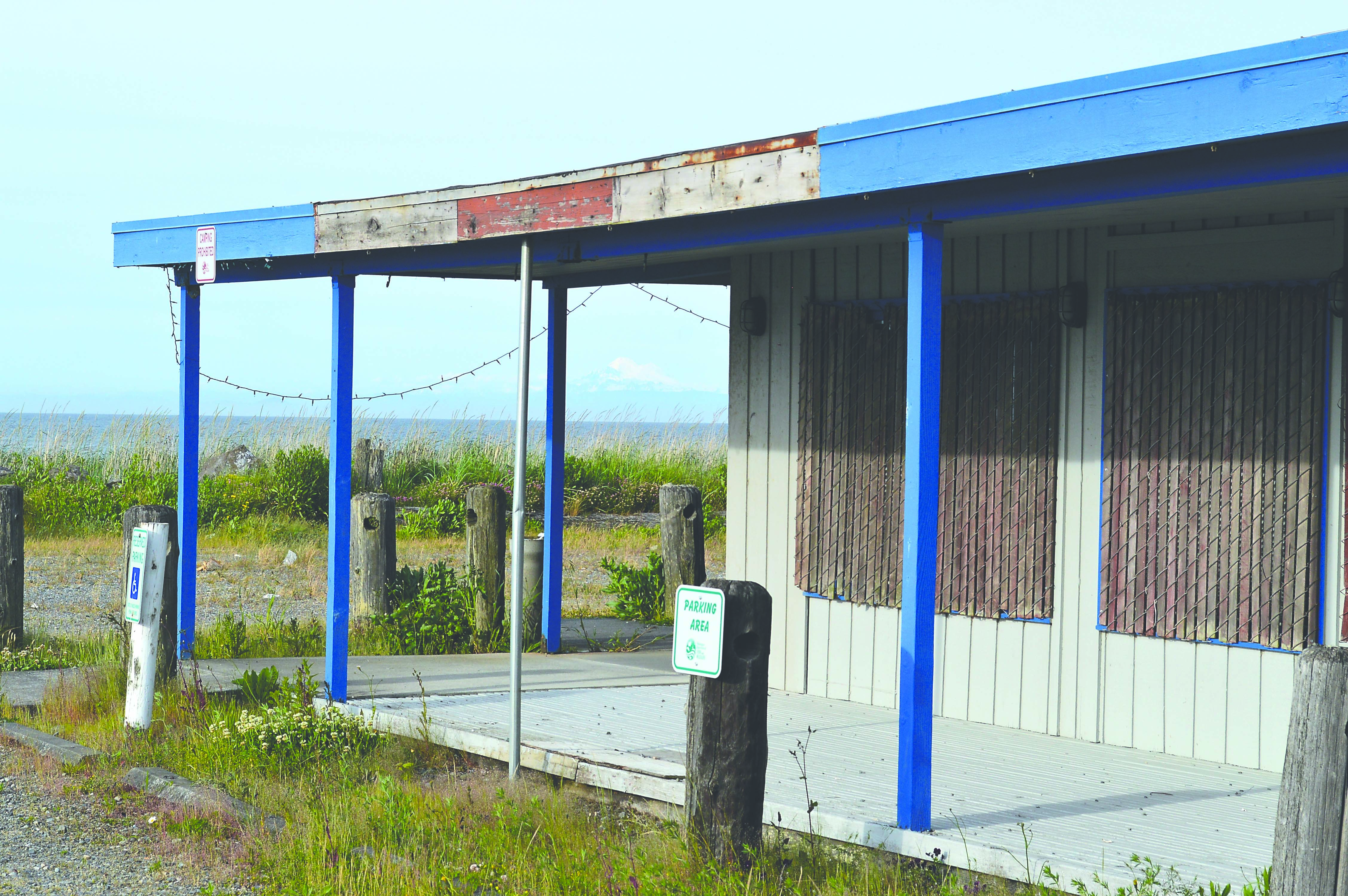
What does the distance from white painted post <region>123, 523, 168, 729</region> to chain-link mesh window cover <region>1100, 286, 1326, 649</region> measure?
503cm

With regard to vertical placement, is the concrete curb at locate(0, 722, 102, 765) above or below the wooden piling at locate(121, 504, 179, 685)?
below

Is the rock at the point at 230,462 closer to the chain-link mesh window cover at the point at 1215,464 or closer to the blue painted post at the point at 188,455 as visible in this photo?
the blue painted post at the point at 188,455

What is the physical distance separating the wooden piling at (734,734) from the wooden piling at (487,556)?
5692 millimetres

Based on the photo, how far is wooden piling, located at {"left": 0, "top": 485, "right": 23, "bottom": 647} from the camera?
9883mm

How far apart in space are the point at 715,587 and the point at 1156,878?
68.9 inches

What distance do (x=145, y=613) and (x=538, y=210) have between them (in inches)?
124

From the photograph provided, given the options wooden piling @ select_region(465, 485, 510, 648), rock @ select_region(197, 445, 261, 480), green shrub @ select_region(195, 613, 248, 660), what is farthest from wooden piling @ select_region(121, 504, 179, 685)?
rock @ select_region(197, 445, 261, 480)

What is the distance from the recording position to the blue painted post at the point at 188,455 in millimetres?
9055

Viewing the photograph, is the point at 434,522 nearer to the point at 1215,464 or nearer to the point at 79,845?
the point at 79,845

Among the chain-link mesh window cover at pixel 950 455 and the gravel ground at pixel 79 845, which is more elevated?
the chain-link mesh window cover at pixel 950 455

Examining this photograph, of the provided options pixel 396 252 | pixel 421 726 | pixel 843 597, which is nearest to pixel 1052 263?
pixel 843 597

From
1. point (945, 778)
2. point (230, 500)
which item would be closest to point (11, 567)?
point (945, 778)

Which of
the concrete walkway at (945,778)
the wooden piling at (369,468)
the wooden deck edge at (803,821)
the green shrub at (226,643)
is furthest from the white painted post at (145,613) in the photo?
the wooden piling at (369,468)

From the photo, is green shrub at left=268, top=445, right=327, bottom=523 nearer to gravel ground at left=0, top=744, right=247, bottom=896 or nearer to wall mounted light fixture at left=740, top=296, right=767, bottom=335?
wall mounted light fixture at left=740, top=296, right=767, bottom=335
